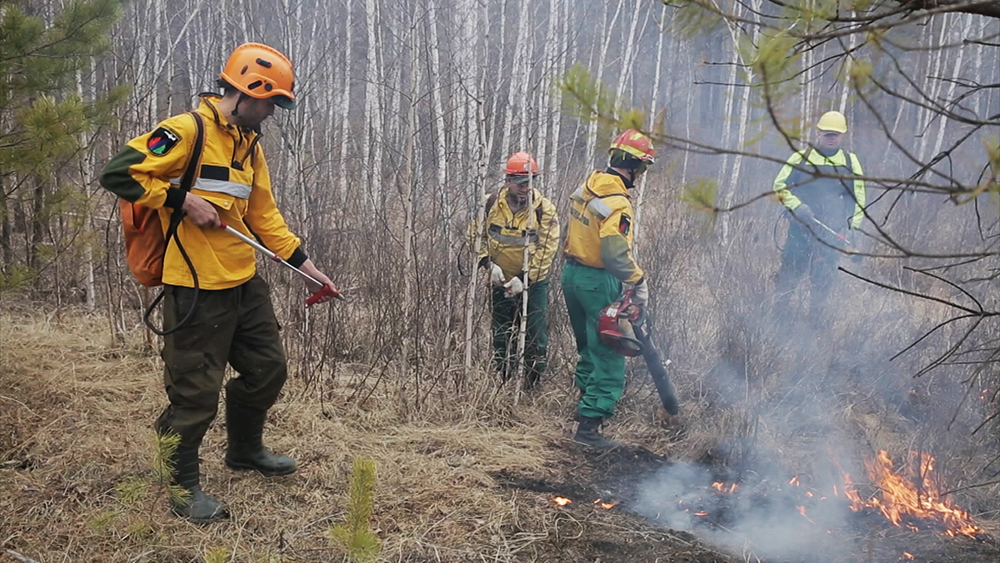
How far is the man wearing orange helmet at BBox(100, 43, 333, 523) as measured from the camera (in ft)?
9.85

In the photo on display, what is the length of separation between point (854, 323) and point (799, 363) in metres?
0.85

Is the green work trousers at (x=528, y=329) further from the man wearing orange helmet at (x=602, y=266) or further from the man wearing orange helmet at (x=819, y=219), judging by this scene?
the man wearing orange helmet at (x=819, y=219)

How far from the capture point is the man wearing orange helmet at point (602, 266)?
15.7 feet

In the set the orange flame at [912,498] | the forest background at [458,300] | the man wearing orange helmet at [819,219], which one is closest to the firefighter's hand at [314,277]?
the forest background at [458,300]

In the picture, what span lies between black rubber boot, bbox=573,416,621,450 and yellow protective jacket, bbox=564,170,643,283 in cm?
102

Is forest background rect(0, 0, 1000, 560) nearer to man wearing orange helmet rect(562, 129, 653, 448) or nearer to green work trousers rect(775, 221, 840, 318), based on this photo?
green work trousers rect(775, 221, 840, 318)

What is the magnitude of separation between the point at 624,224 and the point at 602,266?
398 mm

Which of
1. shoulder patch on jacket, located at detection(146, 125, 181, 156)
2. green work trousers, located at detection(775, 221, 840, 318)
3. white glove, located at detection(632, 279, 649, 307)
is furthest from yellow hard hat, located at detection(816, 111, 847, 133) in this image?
shoulder patch on jacket, located at detection(146, 125, 181, 156)

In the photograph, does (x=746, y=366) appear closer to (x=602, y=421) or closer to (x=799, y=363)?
(x=799, y=363)

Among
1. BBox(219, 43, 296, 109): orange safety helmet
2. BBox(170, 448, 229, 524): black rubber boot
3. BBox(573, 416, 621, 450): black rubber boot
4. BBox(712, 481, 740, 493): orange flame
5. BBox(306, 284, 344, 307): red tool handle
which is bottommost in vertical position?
BBox(712, 481, 740, 493): orange flame

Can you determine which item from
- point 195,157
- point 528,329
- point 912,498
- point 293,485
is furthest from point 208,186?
point 912,498

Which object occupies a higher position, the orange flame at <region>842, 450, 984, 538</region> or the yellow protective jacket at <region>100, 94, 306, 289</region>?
the yellow protective jacket at <region>100, 94, 306, 289</region>

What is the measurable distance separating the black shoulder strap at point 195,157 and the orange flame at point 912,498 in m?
3.93

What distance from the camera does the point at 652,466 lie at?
471 centimetres
